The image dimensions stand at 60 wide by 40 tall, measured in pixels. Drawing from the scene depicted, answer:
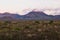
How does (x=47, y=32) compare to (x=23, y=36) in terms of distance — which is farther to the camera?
(x=47, y=32)

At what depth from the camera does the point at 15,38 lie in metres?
25.4

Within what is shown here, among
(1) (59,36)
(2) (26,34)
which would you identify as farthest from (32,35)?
(1) (59,36)

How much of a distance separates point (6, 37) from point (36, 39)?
9.93ft

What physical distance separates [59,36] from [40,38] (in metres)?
2.32

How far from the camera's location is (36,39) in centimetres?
2531

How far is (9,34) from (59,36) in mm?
5213

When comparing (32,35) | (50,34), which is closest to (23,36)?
(32,35)

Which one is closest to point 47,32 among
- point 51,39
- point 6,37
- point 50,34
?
point 50,34

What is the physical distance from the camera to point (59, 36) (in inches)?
1051

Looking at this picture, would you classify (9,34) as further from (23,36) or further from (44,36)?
(44,36)

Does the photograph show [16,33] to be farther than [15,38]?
Yes

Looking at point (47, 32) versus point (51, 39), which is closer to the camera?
point (51, 39)

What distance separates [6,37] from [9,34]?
121 cm

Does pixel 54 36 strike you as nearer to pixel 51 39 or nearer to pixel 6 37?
pixel 51 39
